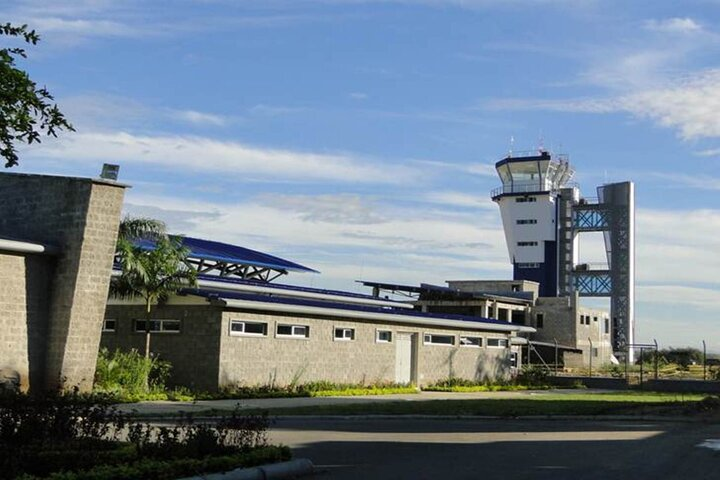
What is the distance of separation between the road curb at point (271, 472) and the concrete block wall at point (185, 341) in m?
16.3

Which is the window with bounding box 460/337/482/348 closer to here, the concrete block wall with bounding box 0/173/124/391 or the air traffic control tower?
the concrete block wall with bounding box 0/173/124/391

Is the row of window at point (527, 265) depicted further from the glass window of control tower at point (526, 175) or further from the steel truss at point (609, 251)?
the glass window of control tower at point (526, 175)

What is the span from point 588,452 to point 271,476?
19.6 feet

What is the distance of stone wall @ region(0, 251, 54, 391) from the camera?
2323 cm

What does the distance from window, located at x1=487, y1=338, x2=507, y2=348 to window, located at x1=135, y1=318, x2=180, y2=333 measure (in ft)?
58.7

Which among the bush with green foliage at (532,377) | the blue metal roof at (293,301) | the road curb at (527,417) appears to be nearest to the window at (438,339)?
the blue metal roof at (293,301)

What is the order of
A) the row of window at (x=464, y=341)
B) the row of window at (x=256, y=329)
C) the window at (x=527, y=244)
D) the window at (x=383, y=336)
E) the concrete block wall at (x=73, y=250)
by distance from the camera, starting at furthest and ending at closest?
the window at (x=527, y=244)
the row of window at (x=464, y=341)
the window at (x=383, y=336)
the row of window at (x=256, y=329)
the concrete block wall at (x=73, y=250)

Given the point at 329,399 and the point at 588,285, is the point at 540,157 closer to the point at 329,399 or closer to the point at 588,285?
the point at 588,285

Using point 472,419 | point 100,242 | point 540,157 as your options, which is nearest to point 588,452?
point 472,419

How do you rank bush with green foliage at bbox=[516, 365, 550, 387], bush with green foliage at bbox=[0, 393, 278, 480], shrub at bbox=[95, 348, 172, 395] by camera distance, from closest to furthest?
bush with green foliage at bbox=[0, 393, 278, 480]
shrub at bbox=[95, 348, 172, 395]
bush with green foliage at bbox=[516, 365, 550, 387]

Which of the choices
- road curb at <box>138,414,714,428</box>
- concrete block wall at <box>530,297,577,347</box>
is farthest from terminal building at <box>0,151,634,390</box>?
concrete block wall at <box>530,297,577,347</box>

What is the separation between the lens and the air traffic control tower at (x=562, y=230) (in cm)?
10225

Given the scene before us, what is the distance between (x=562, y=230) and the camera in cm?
10500

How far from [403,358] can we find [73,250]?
54.9 ft
